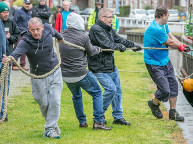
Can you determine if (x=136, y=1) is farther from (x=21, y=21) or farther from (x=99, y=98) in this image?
(x=99, y=98)

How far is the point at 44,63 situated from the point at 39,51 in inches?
7.0

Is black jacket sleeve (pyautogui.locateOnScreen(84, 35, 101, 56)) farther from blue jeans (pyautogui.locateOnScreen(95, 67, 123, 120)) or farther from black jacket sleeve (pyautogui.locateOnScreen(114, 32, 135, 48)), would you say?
black jacket sleeve (pyautogui.locateOnScreen(114, 32, 135, 48))

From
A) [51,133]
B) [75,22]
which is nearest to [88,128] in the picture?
[51,133]

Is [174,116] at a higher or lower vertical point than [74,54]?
lower

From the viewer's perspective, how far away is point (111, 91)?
27.4 ft

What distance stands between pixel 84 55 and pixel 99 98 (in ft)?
2.17

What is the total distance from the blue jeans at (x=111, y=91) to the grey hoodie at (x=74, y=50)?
0.61 m

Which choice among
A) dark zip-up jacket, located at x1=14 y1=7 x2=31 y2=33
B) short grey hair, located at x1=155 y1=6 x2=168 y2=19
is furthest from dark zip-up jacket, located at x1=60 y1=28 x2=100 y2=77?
dark zip-up jacket, located at x1=14 y1=7 x2=31 y2=33

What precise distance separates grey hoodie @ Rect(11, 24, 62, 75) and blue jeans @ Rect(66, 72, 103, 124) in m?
0.66

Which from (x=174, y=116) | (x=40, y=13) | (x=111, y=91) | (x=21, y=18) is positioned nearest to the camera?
(x=111, y=91)

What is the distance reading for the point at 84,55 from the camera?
7902 millimetres

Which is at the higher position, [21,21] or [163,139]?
[21,21]

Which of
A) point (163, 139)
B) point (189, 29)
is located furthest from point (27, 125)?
point (189, 29)

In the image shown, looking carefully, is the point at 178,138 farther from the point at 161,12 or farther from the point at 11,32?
the point at 11,32
